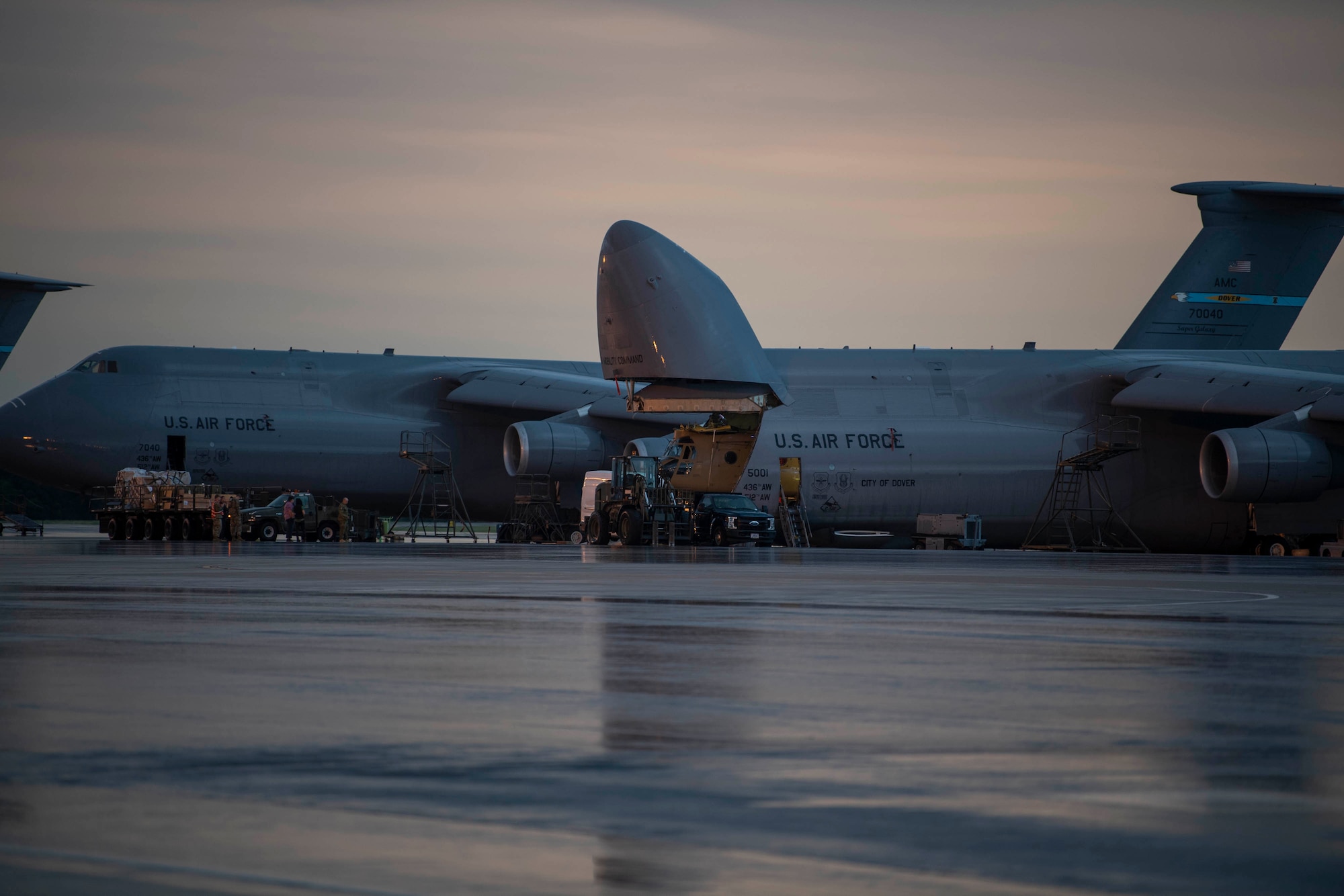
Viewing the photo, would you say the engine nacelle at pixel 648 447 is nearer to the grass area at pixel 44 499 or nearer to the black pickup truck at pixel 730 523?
the black pickup truck at pixel 730 523

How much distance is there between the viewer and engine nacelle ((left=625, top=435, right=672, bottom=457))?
35438 millimetres

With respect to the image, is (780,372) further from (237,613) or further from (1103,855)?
(1103,855)

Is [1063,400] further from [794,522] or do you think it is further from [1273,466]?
[794,522]

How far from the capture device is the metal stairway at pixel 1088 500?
3934 cm

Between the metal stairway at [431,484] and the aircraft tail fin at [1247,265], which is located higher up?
the aircraft tail fin at [1247,265]

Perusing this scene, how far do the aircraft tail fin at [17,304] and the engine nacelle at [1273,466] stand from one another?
1006 inches

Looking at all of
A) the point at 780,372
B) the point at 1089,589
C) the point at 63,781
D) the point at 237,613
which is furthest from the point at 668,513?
the point at 63,781

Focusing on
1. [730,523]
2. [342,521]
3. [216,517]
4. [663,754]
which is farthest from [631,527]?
[663,754]

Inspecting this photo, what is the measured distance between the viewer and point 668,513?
33.7 metres

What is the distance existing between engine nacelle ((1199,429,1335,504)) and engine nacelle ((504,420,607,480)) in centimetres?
1413

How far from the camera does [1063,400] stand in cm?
4097

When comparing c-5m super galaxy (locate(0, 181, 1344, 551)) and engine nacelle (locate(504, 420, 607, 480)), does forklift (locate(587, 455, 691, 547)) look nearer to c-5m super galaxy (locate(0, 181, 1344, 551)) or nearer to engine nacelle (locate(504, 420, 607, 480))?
c-5m super galaxy (locate(0, 181, 1344, 551))

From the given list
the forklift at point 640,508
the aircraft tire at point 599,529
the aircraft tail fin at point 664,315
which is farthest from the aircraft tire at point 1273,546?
the aircraft tire at point 599,529

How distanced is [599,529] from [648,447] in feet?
7.72
